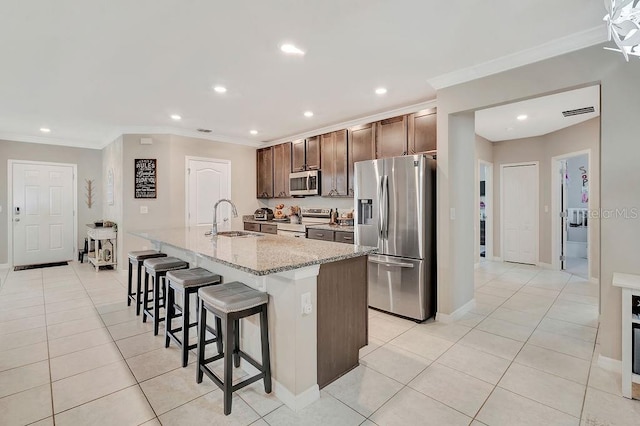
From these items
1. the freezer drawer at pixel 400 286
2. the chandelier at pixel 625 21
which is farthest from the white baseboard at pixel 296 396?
the chandelier at pixel 625 21

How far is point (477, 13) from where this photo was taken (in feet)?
6.86

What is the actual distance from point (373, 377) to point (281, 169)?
14.3ft

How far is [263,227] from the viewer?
Answer: 19.0 ft

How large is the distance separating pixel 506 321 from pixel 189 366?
3.18 meters

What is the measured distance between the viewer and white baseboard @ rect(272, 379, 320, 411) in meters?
1.93

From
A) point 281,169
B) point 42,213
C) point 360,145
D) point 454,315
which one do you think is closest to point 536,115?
point 360,145

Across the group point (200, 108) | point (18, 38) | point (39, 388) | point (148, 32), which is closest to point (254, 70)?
point (148, 32)

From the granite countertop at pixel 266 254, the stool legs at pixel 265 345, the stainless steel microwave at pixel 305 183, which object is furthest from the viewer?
the stainless steel microwave at pixel 305 183

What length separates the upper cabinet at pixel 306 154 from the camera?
5.25m

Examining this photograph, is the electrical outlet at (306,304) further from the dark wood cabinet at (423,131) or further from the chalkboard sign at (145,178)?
the chalkboard sign at (145,178)

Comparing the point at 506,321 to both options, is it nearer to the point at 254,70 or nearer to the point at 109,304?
the point at 254,70

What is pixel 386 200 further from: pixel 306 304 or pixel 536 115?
pixel 536 115

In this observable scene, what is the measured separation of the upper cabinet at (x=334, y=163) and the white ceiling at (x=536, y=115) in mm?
2016

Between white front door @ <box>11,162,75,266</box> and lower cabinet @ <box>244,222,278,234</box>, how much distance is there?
148 inches
